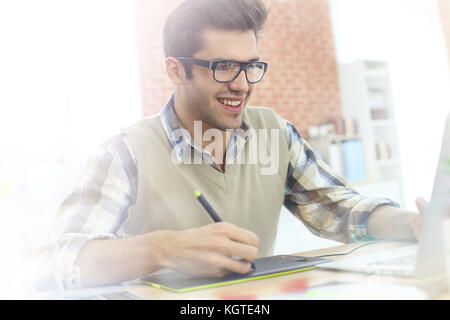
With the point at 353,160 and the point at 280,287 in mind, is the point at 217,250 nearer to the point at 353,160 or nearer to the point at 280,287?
the point at 280,287

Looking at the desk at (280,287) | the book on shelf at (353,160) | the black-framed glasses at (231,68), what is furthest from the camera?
the book on shelf at (353,160)

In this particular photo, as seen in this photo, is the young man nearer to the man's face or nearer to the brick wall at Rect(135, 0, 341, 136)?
the man's face

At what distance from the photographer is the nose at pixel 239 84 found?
85 cm

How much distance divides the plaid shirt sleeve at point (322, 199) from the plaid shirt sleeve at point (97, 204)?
1.10ft

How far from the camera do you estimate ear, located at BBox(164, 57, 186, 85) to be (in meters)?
0.90

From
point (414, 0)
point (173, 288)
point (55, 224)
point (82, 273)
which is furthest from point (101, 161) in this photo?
point (414, 0)

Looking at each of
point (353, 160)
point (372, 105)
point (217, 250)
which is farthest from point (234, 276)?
point (372, 105)

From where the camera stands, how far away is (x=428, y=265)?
0.39 metres

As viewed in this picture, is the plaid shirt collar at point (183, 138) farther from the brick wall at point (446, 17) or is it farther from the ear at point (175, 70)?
the brick wall at point (446, 17)

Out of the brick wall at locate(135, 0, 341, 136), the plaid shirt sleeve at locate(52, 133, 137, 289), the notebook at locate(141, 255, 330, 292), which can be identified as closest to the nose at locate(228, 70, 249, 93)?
the plaid shirt sleeve at locate(52, 133, 137, 289)

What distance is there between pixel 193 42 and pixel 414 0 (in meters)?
0.89

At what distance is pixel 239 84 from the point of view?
0.85 m

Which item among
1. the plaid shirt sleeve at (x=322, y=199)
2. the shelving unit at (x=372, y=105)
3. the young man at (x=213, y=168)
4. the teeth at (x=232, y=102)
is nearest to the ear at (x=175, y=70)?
the young man at (x=213, y=168)

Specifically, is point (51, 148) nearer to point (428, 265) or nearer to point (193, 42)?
point (193, 42)
